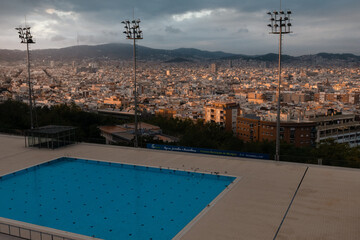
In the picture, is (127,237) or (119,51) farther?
(119,51)

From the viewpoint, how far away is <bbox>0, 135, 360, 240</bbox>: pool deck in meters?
8.07

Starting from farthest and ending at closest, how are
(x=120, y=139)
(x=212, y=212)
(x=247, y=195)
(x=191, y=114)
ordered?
(x=191, y=114)
(x=120, y=139)
(x=247, y=195)
(x=212, y=212)

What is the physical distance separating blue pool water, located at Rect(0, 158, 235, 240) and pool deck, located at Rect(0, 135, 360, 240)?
0.67 metres

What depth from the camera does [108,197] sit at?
11102 millimetres

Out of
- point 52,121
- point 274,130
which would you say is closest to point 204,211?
point 52,121

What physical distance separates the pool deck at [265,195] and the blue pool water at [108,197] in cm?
67

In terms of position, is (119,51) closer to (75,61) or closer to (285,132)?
(75,61)

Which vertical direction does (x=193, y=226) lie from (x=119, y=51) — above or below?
below

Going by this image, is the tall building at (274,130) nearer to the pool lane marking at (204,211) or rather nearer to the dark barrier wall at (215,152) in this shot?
the dark barrier wall at (215,152)

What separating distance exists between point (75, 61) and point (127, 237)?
5452 inches

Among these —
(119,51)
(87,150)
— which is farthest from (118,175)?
(119,51)

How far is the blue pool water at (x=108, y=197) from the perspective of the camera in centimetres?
904

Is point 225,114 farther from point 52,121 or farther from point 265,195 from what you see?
point 265,195

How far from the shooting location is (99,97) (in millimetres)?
102125
